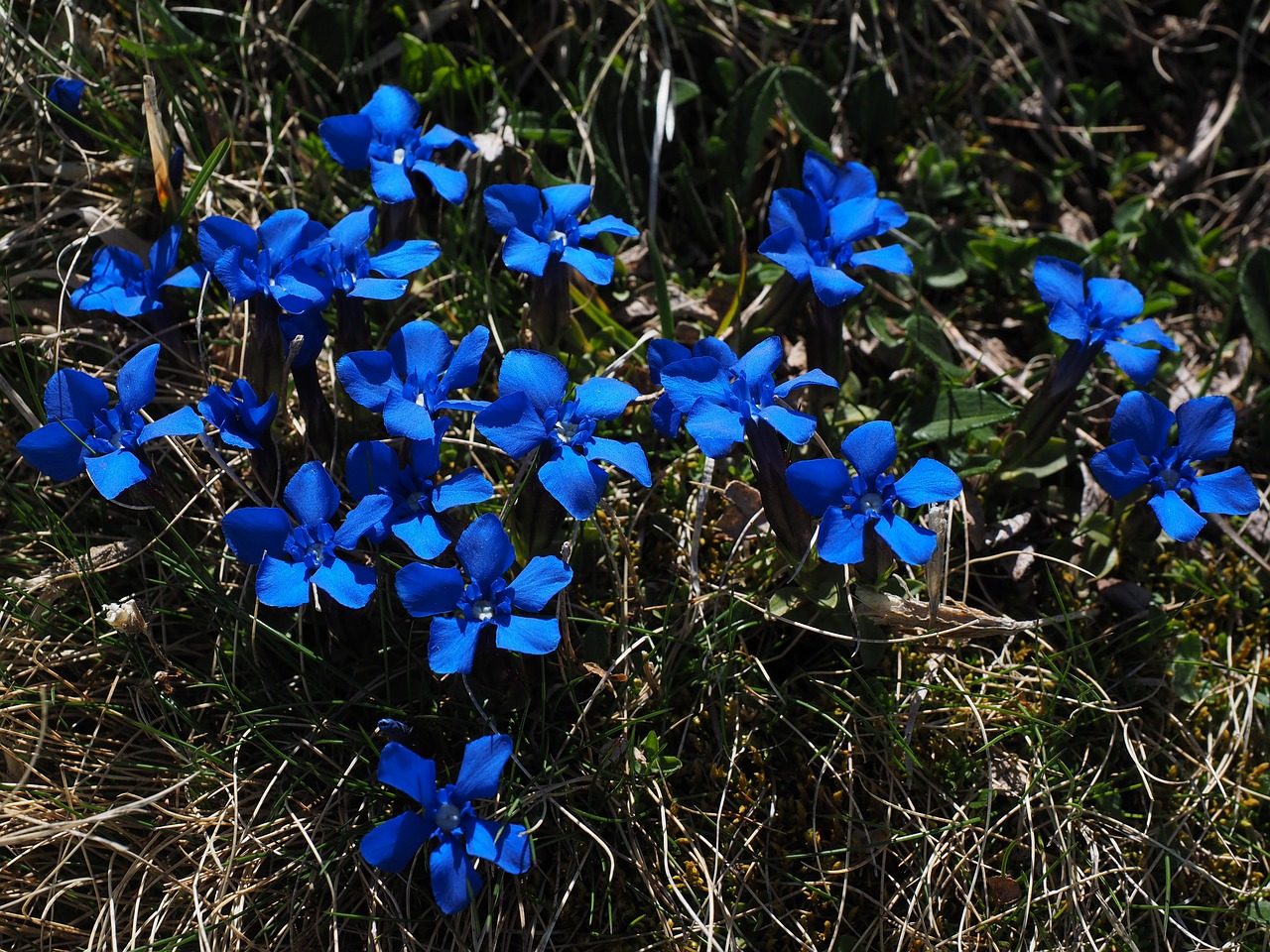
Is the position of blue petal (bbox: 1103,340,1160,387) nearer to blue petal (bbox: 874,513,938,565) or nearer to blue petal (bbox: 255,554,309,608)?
blue petal (bbox: 874,513,938,565)

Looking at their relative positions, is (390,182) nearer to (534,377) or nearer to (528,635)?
(534,377)

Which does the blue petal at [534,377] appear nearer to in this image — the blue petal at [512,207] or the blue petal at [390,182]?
the blue petal at [512,207]

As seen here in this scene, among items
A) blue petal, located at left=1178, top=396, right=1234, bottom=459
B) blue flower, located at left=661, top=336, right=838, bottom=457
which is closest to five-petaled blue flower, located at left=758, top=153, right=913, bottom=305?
blue flower, located at left=661, top=336, right=838, bottom=457

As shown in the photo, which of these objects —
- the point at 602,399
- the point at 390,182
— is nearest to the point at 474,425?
the point at 602,399

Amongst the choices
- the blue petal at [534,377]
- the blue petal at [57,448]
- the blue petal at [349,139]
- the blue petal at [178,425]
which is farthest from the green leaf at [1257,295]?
the blue petal at [57,448]

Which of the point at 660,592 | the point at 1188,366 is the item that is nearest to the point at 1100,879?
the point at 660,592

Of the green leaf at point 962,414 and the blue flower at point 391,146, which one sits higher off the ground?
the green leaf at point 962,414

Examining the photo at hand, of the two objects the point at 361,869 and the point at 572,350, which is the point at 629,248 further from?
the point at 361,869
